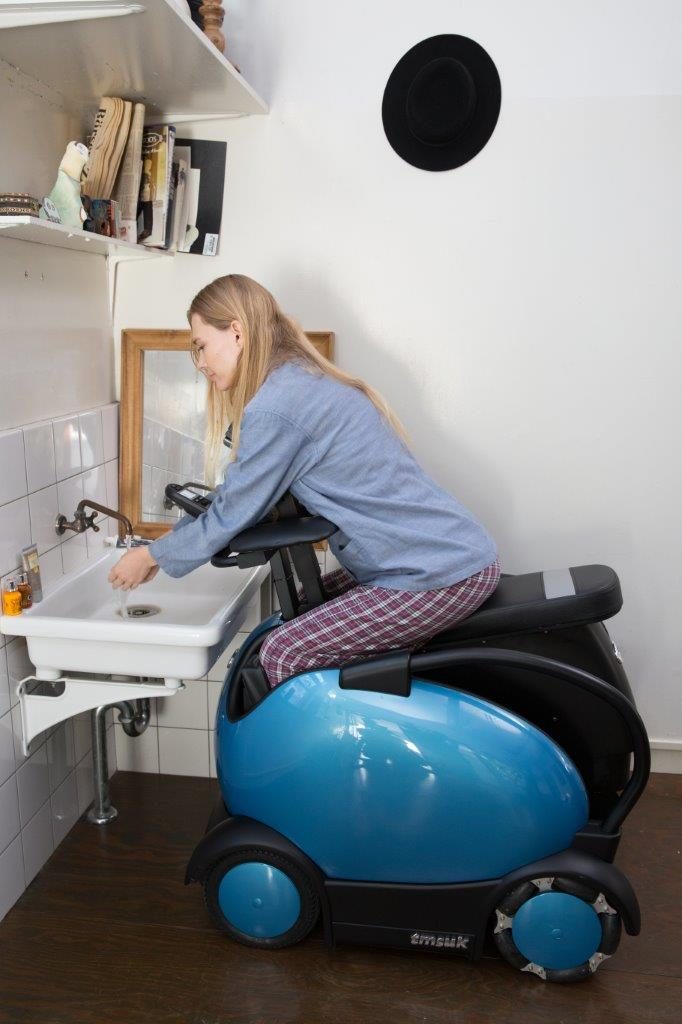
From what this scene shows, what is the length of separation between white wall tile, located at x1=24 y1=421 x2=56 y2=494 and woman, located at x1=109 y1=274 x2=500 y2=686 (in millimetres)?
303

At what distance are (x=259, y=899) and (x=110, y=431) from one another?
116 cm

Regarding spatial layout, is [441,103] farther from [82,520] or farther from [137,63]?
[82,520]

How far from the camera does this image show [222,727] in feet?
5.31

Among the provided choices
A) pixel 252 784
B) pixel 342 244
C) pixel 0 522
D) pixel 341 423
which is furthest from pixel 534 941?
pixel 342 244

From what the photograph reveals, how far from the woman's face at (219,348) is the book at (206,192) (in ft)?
1.66

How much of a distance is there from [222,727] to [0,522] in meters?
0.59

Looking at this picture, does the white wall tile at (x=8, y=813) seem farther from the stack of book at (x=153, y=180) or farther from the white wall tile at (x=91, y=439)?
the stack of book at (x=153, y=180)

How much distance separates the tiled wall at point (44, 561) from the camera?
5.40 feet

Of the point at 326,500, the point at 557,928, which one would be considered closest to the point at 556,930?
the point at 557,928

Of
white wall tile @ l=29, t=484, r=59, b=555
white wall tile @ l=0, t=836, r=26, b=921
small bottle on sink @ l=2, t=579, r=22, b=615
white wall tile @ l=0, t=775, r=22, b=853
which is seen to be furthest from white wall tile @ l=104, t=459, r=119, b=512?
white wall tile @ l=0, t=836, r=26, b=921

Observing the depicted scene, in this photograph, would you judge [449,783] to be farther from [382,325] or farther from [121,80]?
[121,80]

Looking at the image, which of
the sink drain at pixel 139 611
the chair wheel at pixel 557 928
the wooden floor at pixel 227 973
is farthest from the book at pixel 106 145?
the chair wheel at pixel 557 928

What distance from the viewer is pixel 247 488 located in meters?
1.49

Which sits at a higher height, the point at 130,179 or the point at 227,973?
the point at 130,179
